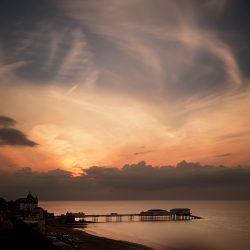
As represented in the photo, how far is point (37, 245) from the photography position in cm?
3938

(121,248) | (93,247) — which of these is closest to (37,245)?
(93,247)

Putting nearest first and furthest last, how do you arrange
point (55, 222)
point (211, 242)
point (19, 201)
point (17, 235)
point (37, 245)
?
1. point (37, 245)
2. point (17, 235)
3. point (211, 242)
4. point (55, 222)
5. point (19, 201)

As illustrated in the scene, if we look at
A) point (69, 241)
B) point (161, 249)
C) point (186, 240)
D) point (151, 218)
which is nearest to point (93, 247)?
point (69, 241)

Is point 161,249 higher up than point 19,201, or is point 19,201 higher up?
point 19,201

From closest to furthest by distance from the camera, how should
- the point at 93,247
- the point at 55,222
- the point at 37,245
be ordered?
the point at 37,245
the point at 93,247
the point at 55,222

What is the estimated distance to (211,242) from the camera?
225 feet

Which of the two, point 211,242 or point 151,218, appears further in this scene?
point 151,218

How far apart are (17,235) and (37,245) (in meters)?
7.87

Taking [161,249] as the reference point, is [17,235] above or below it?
above

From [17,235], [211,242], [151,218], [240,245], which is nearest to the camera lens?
[17,235]

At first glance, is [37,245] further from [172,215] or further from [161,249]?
[172,215]

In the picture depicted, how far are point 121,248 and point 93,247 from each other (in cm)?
460

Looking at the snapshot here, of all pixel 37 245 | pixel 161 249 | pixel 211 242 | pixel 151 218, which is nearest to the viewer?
pixel 37 245

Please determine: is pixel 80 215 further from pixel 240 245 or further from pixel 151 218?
pixel 240 245
